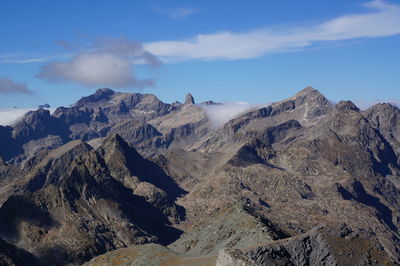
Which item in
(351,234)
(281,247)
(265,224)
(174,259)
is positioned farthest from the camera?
(265,224)

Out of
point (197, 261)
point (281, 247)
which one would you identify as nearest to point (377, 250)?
point (281, 247)

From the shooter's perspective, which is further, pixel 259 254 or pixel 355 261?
pixel 355 261

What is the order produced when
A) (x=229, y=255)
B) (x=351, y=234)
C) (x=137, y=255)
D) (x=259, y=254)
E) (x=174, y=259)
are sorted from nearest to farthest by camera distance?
(x=229, y=255) < (x=259, y=254) < (x=351, y=234) < (x=174, y=259) < (x=137, y=255)

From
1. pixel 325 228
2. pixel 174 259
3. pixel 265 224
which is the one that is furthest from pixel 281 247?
pixel 265 224

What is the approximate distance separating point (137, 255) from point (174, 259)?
59.4 feet

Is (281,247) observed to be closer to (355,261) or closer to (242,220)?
(355,261)

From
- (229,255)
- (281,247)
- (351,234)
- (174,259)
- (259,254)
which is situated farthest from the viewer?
(174,259)

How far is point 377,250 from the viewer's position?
140m

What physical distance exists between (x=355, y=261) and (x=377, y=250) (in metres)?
7.34

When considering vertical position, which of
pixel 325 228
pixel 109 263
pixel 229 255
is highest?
pixel 229 255

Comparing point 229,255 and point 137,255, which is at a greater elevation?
point 229,255

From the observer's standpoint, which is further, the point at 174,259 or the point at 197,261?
the point at 174,259

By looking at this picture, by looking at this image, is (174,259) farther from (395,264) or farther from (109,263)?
(395,264)

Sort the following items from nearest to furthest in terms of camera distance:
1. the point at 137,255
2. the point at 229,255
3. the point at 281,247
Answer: the point at 229,255
the point at 281,247
the point at 137,255
